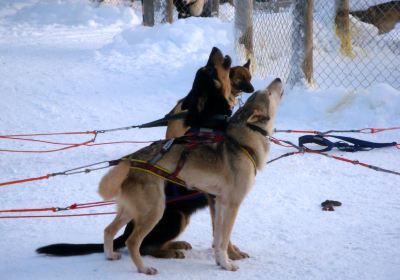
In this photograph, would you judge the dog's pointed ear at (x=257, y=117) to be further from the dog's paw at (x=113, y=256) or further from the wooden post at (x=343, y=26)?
the wooden post at (x=343, y=26)

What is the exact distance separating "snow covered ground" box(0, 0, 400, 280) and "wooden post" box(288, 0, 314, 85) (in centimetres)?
27

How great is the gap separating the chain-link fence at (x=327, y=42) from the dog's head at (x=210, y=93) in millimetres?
4320

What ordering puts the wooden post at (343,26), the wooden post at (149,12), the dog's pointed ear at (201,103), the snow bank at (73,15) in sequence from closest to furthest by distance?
the dog's pointed ear at (201,103), the wooden post at (343,26), the wooden post at (149,12), the snow bank at (73,15)

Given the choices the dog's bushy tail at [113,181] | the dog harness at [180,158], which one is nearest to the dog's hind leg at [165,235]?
the dog harness at [180,158]

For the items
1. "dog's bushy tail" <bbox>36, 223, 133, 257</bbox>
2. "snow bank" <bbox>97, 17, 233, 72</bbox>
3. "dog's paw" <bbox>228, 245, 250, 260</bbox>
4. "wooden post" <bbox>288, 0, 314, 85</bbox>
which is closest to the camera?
"dog's bushy tail" <bbox>36, 223, 133, 257</bbox>

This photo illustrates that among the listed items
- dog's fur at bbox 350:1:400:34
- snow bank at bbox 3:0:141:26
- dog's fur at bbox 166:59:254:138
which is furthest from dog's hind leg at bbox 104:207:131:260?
snow bank at bbox 3:0:141:26

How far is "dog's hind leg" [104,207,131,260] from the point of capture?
4070 millimetres

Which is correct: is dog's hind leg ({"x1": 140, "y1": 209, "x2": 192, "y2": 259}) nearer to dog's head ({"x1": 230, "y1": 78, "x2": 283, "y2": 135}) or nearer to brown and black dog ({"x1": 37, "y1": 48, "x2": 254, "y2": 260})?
brown and black dog ({"x1": 37, "y1": 48, "x2": 254, "y2": 260})

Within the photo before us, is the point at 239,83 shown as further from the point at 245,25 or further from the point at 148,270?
the point at 245,25

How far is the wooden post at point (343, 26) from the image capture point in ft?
32.3

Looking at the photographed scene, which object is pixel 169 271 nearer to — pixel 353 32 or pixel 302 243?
pixel 302 243

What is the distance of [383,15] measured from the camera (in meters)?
10.5

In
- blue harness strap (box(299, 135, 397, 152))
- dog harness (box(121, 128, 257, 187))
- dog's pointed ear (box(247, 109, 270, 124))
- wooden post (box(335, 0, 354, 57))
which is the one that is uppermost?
wooden post (box(335, 0, 354, 57))

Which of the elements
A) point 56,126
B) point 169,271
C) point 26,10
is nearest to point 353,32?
point 56,126
